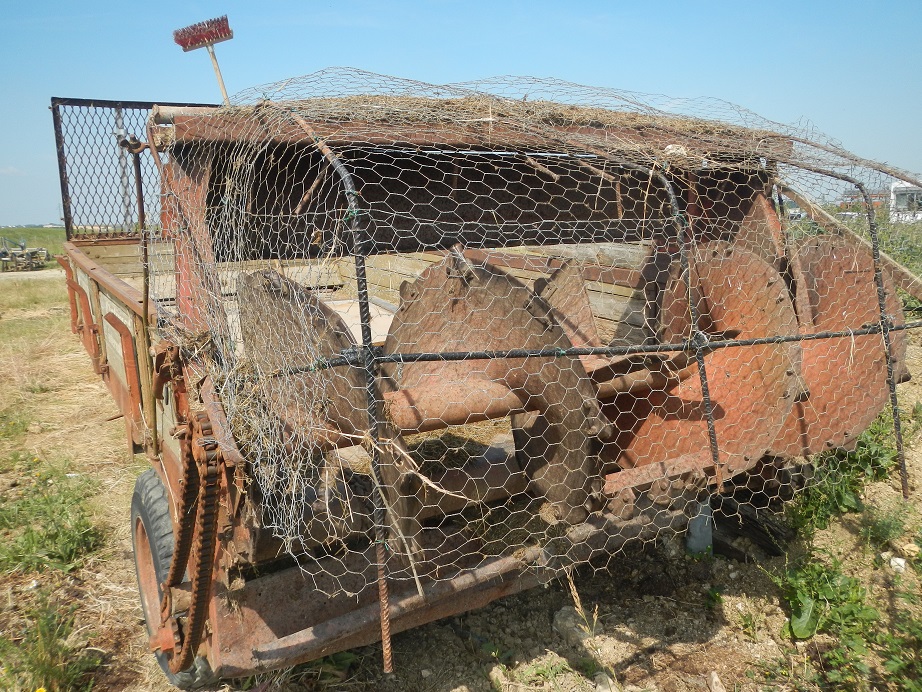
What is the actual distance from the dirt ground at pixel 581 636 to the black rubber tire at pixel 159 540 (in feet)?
0.75

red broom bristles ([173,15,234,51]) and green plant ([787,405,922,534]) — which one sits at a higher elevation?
red broom bristles ([173,15,234,51])

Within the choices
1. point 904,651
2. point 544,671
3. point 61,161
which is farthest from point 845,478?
point 61,161

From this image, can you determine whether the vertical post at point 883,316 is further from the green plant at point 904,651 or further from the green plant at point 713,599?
the green plant at point 713,599

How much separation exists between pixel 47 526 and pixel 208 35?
2894 mm

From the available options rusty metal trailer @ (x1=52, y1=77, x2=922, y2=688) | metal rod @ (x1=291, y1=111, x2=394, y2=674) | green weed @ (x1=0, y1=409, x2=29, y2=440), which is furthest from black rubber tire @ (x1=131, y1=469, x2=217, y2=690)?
green weed @ (x1=0, y1=409, x2=29, y2=440)

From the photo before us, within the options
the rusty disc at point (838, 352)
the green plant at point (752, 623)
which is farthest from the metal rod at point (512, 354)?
the green plant at point (752, 623)

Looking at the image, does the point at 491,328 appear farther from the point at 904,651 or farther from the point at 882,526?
the point at 882,526

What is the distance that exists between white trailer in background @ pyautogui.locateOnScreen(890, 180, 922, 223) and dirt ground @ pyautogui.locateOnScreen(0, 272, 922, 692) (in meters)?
1.66

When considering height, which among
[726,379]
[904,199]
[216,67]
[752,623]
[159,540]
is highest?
[216,67]

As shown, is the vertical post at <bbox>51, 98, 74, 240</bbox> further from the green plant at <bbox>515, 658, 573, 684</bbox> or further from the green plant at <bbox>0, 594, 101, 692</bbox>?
the green plant at <bbox>515, 658, 573, 684</bbox>

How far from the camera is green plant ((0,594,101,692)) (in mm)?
2684

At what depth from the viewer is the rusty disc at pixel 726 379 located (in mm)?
2703

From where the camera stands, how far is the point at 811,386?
3.09 m

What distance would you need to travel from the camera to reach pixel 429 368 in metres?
2.28
